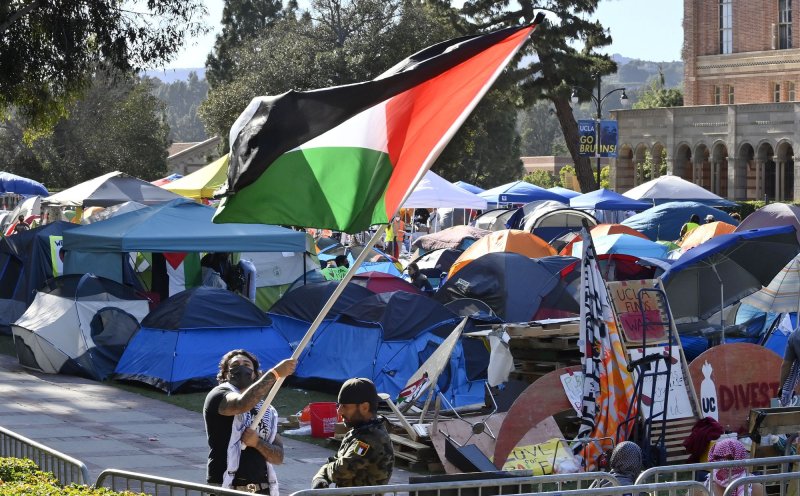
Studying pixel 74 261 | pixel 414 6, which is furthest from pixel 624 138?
pixel 74 261

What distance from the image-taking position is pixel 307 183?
7219 mm

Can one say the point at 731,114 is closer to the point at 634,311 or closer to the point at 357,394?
the point at 634,311

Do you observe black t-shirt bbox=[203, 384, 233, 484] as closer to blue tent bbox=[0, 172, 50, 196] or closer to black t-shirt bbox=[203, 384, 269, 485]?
black t-shirt bbox=[203, 384, 269, 485]

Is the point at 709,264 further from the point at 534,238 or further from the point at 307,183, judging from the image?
the point at 534,238

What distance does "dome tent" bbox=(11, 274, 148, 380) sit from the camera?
645 inches

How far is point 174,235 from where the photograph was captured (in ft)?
57.9

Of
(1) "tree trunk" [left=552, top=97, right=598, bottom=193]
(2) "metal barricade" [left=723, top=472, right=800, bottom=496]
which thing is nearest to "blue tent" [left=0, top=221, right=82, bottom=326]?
(2) "metal barricade" [left=723, top=472, right=800, bottom=496]

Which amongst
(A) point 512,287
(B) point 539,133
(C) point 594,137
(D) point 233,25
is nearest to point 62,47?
(A) point 512,287

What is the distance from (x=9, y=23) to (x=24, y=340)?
5296 mm

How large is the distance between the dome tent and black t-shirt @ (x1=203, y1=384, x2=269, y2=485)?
988 centimetres

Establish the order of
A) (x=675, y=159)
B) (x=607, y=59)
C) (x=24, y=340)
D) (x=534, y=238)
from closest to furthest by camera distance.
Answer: (x=24, y=340), (x=534, y=238), (x=607, y=59), (x=675, y=159)

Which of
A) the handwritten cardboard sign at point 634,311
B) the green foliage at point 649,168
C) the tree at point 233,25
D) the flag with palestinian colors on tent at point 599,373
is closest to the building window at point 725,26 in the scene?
the green foliage at point 649,168

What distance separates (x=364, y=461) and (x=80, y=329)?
1093cm

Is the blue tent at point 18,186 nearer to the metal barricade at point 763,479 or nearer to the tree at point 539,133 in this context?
the metal barricade at point 763,479
